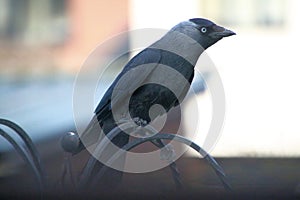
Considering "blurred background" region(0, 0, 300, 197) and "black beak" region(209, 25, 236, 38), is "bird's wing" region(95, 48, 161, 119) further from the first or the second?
"blurred background" region(0, 0, 300, 197)

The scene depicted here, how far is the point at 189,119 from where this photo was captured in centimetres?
248

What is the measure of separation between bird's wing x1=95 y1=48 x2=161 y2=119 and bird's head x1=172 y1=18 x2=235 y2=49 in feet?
0.32

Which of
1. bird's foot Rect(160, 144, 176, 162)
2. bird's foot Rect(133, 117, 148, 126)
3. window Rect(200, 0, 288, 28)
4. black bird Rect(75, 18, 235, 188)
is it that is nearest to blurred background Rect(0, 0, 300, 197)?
window Rect(200, 0, 288, 28)

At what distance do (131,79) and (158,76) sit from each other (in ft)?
0.34

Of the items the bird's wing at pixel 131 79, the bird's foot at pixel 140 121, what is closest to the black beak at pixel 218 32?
the bird's wing at pixel 131 79

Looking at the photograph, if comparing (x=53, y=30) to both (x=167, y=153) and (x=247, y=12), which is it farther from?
(x=167, y=153)

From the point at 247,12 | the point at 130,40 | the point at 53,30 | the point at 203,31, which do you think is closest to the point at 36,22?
the point at 53,30

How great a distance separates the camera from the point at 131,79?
1.96 meters

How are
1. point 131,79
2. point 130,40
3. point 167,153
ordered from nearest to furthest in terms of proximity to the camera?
point 167,153
point 131,79
point 130,40

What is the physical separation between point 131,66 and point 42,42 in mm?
6486

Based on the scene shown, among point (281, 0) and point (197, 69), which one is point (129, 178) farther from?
point (281, 0)

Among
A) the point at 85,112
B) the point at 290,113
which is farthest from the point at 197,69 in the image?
the point at 290,113

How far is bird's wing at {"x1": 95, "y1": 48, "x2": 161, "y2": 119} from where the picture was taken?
1.89m

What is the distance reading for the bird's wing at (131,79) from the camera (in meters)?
1.89
